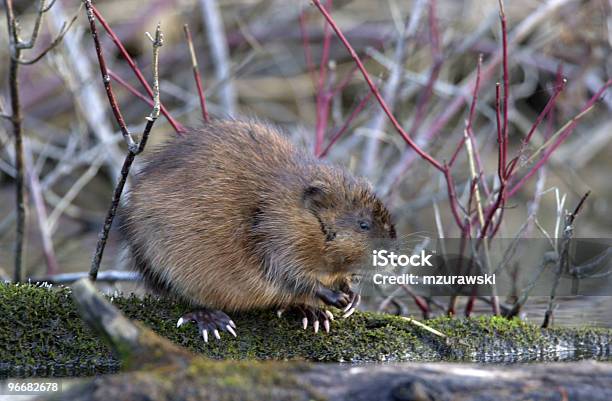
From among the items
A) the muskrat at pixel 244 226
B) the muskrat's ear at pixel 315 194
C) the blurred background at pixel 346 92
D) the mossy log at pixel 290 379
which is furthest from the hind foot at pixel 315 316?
the blurred background at pixel 346 92

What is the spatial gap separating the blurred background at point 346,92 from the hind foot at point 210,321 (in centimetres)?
352

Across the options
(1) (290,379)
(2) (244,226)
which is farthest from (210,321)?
(1) (290,379)

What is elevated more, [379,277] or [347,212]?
[347,212]

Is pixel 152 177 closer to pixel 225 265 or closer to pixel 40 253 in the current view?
pixel 225 265

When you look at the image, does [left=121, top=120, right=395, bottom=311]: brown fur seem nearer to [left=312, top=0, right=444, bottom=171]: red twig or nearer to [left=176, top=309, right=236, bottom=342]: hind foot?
[left=176, top=309, right=236, bottom=342]: hind foot

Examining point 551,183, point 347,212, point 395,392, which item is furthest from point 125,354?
point 551,183

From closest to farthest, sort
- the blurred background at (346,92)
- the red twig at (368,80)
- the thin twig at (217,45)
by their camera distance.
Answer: the red twig at (368,80) → the blurred background at (346,92) → the thin twig at (217,45)

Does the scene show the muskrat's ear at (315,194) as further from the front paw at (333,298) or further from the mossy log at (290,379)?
the mossy log at (290,379)

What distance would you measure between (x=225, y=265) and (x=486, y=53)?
22.3 ft

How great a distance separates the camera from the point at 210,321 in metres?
4.62

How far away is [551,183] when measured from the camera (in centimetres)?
1189

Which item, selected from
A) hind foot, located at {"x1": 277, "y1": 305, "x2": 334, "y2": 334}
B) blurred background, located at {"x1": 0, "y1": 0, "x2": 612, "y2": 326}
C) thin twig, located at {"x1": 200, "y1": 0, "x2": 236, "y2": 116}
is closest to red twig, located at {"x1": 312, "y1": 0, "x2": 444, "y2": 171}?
hind foot, located at {"x1": 277, "y1": 305, "x2": 334, "y2": 334}

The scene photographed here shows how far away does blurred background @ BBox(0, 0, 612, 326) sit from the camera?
28.8ft

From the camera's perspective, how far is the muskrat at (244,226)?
4727 millimetres
